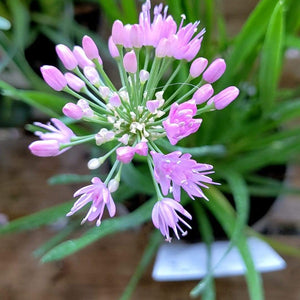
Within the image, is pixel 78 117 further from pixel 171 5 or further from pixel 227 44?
pixel 227 44

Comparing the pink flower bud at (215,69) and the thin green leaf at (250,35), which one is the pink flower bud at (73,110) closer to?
the pink flower bud at (215,69)

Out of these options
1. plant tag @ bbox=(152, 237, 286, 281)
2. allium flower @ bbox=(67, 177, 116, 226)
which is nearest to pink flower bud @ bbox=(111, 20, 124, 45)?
allium flower @ bbox=(67, 177, 116, 226)

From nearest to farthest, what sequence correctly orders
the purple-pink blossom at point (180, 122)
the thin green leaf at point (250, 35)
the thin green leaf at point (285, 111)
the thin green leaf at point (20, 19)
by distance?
1. the purple-pink blossom at point (180, 122)
2. the thin green leaf at point (250, 35)
3. the thin green leaf at point (285, 111)
4. the thin green leaf at point (20, 19)

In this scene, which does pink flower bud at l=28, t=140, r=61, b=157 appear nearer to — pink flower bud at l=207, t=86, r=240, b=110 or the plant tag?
pink flower bud at l=207, t=86, r=240, b=110


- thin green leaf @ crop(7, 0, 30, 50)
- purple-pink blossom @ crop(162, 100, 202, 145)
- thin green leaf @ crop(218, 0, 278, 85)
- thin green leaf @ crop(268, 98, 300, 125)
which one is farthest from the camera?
thin green leaf @ crop(7, 0, 30, 50)

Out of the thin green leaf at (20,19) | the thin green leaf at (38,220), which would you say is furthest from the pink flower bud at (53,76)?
the thin green leaf at (20,19)

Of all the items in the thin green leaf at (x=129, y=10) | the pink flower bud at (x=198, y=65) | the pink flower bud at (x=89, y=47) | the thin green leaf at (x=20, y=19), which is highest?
the thin green leaf at (x=20, y=19)

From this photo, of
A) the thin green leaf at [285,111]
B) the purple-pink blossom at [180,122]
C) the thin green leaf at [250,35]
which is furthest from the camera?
the thin green leaf at [285,111]

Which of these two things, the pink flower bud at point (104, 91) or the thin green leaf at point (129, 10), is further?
the thin green leaf at point (129, 10)
